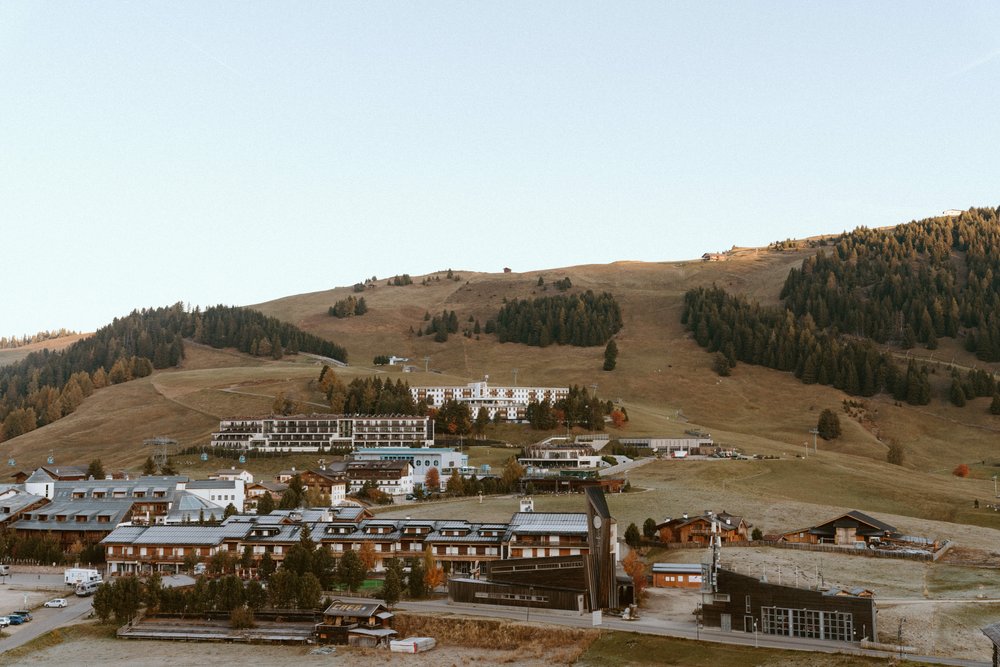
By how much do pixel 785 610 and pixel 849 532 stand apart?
30730mm

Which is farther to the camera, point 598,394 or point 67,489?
point 598,394

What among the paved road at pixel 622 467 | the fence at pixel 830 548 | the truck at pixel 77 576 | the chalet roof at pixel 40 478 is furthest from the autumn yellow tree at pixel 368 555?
the chalet roof at pixel 40 478

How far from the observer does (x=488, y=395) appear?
183m

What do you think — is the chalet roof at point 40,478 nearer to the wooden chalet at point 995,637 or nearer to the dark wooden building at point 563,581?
the dark wooden building at point 563,581

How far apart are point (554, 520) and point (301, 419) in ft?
297

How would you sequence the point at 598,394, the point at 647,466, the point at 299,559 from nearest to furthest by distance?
the point at 299,559 < the point at 647,466 < the point at 598,394

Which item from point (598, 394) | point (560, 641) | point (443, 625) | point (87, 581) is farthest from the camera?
point (598, 394)

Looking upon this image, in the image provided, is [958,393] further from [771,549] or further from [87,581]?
[87,581]

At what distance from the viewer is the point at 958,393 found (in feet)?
600

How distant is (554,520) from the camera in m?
76.8

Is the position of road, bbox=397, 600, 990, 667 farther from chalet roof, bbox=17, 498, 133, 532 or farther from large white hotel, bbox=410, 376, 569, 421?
large white hotel, bbox=410, 376, 569, 421

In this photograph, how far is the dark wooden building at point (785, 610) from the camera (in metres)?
53.2

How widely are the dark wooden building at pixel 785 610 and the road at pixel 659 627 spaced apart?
0.87 meters

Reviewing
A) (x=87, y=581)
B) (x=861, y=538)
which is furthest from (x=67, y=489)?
(x=861, y=538)
